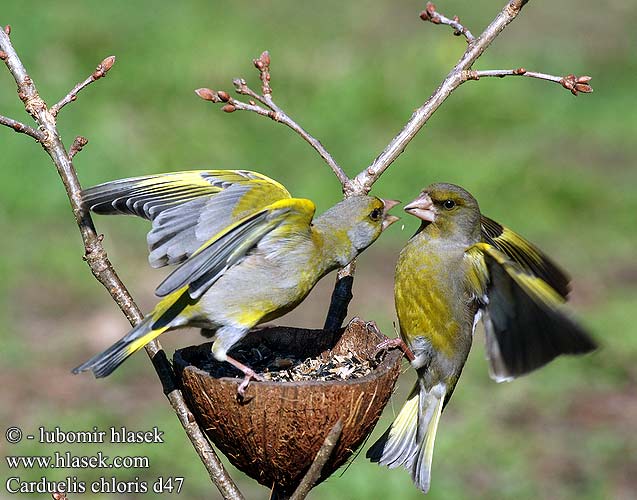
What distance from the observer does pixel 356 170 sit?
1132 centimetres

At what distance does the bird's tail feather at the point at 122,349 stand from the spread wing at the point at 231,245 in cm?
20

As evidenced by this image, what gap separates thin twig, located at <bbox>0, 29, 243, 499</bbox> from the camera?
11.7 feet

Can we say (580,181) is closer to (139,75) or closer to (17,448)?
(139,75)

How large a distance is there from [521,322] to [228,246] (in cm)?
124

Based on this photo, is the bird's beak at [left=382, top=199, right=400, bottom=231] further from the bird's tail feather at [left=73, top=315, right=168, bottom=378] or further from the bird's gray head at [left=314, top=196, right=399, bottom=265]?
the bird's tail feather at [left=73, top=315, right=168, bottom=378]

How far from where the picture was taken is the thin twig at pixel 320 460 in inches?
127

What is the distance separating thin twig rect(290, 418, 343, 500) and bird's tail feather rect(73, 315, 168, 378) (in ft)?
2.41

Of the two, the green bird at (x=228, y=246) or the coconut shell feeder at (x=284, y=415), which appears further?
the green bird at (x=228, y=246)

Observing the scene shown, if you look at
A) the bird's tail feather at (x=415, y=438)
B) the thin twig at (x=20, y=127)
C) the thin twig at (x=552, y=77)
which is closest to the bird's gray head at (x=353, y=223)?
the thin twig at (x=552, y=77)

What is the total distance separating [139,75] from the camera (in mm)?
12641

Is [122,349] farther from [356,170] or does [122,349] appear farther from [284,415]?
[356,170]

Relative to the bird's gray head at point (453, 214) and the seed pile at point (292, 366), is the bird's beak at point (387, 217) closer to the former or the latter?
the bird's gray head at point (453, 214)

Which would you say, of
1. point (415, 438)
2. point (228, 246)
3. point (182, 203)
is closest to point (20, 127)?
point (182, 203)

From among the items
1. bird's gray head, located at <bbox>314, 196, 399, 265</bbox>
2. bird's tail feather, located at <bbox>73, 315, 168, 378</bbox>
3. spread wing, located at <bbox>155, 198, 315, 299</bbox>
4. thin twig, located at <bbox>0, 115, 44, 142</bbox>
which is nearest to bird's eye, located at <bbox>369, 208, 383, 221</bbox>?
bird's gray head, located at <bbox>314, 196, 399, 265</bbox>
